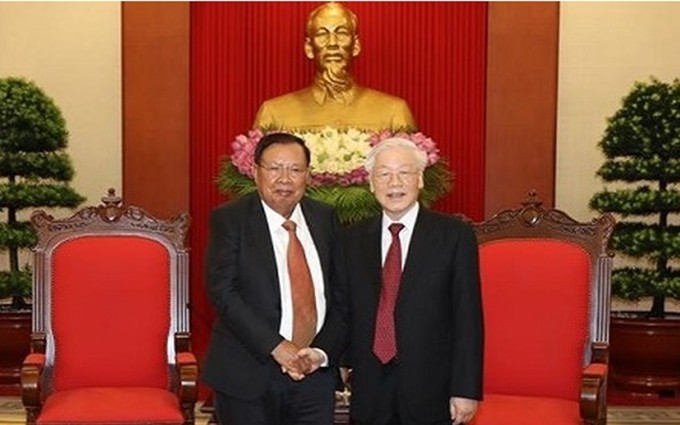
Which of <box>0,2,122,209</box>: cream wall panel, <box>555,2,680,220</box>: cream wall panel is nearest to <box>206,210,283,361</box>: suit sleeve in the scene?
<box>0,2,122,209</box>: cream wall panel

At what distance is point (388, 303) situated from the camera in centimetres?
284

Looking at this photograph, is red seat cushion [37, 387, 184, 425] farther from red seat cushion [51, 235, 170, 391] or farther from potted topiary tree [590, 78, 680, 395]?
potted topiary tree [590, 78, 680, 395]

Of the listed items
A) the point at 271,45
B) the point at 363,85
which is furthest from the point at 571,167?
the point at 271,45

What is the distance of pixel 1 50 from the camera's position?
251 inches

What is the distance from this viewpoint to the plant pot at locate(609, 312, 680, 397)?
5465 mm

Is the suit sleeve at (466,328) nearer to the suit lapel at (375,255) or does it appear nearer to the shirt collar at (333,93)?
the suit lapel at (375,255)

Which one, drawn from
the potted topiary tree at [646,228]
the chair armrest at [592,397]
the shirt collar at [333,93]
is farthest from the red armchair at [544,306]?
the shirt collar at [333,93]

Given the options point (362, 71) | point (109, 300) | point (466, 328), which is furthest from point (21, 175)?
point (466, 328)

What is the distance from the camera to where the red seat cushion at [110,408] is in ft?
11.4

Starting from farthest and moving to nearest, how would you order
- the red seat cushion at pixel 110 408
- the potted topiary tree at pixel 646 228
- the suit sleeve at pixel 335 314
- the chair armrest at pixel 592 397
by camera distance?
1. the potted topiary tree at pixel 646 228
2. the red seat cushion at pixel 110 408
3. the chair armrest at pixel 592 397
4. the suit sleeve at pixel 335 314

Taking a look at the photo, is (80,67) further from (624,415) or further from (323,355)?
(323,355)

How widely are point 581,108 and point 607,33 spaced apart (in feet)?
1.44

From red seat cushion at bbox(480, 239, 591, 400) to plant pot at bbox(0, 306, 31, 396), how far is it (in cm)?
273

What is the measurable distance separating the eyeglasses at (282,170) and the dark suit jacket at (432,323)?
30cm
